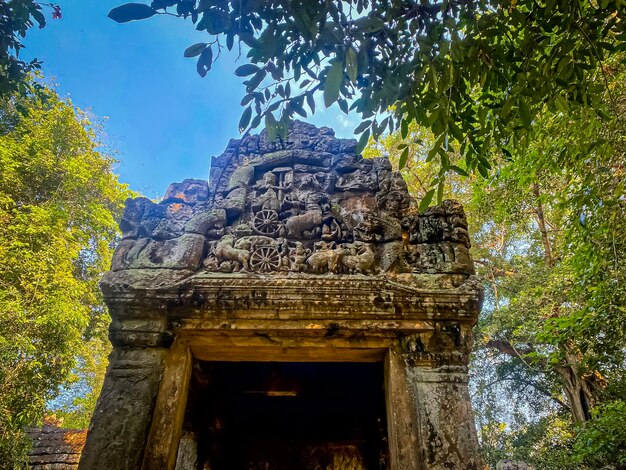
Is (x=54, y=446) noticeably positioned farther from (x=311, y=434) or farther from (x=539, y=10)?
(x=539, y=10)

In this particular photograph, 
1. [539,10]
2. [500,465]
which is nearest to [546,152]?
[539,10]

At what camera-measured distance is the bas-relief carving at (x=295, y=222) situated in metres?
3.16

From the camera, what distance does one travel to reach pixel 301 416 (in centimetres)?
477

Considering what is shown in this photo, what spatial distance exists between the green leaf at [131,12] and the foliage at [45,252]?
7.50 m

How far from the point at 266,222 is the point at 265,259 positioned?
0.41 metres

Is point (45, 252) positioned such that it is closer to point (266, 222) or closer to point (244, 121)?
point (266, 222)

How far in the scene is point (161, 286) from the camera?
2992 millimetres

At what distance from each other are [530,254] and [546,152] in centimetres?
796

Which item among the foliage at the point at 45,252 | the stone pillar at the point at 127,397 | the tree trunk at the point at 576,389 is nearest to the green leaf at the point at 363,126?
the stone pillar at the point at 127,397

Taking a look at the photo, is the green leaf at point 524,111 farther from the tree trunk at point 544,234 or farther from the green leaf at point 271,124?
the tree trunk at point 544,234

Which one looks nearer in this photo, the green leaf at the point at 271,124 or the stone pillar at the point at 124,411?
the green leaf at the point at 271,124

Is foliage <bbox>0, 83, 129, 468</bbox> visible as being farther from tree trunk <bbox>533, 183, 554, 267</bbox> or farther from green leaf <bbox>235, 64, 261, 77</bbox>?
tree trunk <bbox>533, 183, 554, 267</bbox>

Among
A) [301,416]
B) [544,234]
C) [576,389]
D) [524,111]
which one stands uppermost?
[544,234]

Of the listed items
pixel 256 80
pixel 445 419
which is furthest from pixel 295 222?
pixel 445 419
